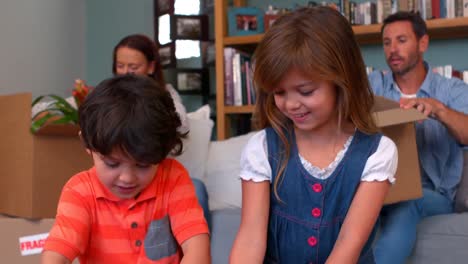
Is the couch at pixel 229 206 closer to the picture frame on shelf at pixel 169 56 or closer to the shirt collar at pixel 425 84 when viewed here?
the shirt collar at pixel 425 84

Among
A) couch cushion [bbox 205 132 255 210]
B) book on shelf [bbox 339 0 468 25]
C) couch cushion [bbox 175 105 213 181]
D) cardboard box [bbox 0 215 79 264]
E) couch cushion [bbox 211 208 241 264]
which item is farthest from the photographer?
book on shelf [bbox 339 0 468 25]

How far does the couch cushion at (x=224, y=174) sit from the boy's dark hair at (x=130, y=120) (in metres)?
1.05

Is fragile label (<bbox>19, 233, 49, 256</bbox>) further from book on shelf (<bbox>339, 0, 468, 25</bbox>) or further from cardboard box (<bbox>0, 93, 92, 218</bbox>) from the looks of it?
book on shelf (<bbox>339, 0, 468, 25</bbox>)

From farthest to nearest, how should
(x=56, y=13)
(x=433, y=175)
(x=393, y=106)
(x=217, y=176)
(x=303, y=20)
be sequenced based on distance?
(x=56, y=13) → (x=217, y=176) → (x=433, y=175) → (x=393, y=106) → (x=303, y=20)

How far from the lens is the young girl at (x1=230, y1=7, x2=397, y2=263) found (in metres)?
1.05

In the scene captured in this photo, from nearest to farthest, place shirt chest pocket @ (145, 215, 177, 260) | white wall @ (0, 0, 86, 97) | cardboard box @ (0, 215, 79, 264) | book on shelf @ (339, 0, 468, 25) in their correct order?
shirt chest pocket @ (145, 215, 177, 260) → cardboard box @ (0, 215, 79, 264) → book on shelf @ (339, 0, 468, 25) → white wall @ (0, 0, 86, 97)

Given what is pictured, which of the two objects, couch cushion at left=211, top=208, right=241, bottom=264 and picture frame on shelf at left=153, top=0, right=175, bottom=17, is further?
picture frame on shelf at left=153, top=0, right=175, bottom=17

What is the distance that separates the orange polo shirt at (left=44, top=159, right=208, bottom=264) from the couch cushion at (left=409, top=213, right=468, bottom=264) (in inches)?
31.2

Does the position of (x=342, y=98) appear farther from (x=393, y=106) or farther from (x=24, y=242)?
(x=24, y=242)

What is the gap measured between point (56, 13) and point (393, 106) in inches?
72.7

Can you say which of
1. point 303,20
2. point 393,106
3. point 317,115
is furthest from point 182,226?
point 393,106

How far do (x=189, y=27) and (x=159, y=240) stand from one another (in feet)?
6.09

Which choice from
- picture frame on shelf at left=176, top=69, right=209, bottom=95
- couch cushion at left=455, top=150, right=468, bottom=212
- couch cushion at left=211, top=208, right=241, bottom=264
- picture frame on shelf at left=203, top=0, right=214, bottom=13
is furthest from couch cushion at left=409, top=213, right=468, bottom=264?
picture frame on shelf at left=203, top=0, right=214, bottom=13

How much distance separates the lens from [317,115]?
1.08 m
